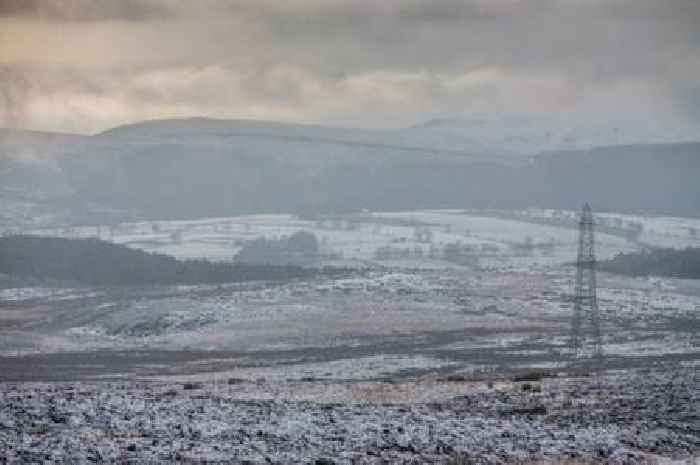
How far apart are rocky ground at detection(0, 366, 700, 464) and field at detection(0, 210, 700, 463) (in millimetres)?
126

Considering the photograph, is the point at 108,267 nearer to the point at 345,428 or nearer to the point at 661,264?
the point at 661,264

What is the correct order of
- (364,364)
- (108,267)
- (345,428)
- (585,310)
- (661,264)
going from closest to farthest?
(345,428) → (364,364) → (585,310) → (108,267) → (661,264)

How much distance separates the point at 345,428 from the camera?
3753 cm

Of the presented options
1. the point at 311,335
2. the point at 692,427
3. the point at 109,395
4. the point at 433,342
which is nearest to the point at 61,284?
the point at 311,335

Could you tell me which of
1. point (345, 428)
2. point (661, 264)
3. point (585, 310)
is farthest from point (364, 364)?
point (661, 264)

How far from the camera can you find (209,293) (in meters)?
129

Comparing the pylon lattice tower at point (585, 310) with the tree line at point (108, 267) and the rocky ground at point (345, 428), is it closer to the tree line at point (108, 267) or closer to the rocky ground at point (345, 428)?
the rocky ground at point (345, 428)

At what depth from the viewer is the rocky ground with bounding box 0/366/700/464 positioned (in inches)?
1287

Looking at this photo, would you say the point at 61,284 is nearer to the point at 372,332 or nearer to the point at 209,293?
the point at 209,293

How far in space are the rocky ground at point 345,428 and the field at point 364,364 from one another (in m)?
0.13

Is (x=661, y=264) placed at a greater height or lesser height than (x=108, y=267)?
greater

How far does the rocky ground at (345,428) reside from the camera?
32.7 m

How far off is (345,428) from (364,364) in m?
41.9

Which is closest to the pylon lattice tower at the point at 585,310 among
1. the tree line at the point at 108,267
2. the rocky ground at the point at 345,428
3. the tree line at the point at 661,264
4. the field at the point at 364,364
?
the field at the point at 364,364
